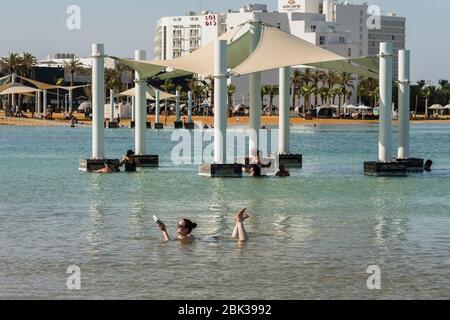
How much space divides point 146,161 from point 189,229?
81.2 feet

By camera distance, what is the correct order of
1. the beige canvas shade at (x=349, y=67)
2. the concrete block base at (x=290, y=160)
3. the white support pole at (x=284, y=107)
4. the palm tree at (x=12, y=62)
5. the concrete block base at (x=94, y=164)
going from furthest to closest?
1. the palm tree at (x=12, y=62)
2. the concrete block base at (x=290, y=160)
3. the white support pole at (x=284, y=107)
4. the beige canvas shade at (x=349, y=67)
5. the concrete block base at (x=94, y=164)

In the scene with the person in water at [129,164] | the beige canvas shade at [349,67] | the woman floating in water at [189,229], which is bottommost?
the woman floating in water at [189,229]

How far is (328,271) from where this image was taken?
20.8 m

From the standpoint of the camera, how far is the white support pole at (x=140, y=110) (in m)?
46.9

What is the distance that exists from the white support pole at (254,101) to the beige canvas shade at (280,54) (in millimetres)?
367

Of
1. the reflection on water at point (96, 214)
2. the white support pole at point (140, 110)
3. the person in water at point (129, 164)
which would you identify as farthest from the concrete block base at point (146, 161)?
the reflection on water at point (96, 214)

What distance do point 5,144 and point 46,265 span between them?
6215 centimetres

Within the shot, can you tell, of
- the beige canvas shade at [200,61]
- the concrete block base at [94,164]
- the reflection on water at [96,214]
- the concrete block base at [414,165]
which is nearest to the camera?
the reflection on water at [96,214]

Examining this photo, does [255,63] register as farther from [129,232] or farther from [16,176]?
[129,232]

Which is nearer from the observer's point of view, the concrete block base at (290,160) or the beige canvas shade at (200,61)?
the beige canvas shade at (200,61)

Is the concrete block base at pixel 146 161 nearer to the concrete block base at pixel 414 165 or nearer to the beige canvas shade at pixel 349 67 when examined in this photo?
the beige canvas shade at pixel 349 67

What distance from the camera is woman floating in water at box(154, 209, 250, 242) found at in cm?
2401
